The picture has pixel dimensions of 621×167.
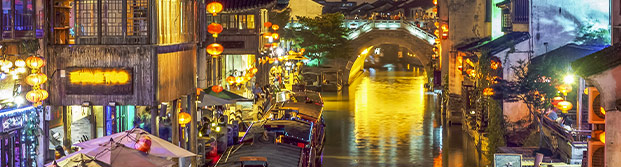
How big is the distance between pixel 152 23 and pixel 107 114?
6.70 metres

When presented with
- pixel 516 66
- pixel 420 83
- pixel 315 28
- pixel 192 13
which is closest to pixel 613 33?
pixel 192 13

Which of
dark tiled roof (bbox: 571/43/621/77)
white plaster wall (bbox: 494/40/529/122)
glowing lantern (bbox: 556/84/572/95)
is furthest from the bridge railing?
dark tiled roof (bbox: 571/43/621/77)

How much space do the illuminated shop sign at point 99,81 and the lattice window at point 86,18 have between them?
0.87m

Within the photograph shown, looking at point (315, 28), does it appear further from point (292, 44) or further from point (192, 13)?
point (192, 13)

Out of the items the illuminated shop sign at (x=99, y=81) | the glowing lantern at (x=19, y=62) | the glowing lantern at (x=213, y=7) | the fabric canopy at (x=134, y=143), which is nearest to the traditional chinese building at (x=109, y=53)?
the illuminated shop sign at (x=99, y=81)

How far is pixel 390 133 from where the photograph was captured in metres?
43.1

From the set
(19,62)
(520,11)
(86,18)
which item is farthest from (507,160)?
(520,11)

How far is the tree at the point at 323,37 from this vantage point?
7212 centimetres

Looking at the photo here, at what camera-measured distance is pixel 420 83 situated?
81.5 metres

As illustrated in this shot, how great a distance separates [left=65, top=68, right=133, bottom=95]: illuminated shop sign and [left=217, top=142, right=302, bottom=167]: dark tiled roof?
10.1ft

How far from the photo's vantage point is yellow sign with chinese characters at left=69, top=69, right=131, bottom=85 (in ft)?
64.1

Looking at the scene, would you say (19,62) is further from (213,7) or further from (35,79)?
(213,7)

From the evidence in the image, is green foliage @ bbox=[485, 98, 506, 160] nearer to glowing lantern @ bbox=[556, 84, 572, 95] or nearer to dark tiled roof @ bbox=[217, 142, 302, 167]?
glowing lantern @ bbox=[556, 84, 572, 95]

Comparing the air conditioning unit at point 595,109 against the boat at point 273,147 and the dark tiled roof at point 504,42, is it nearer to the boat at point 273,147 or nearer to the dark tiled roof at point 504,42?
the boat at point 273,147
